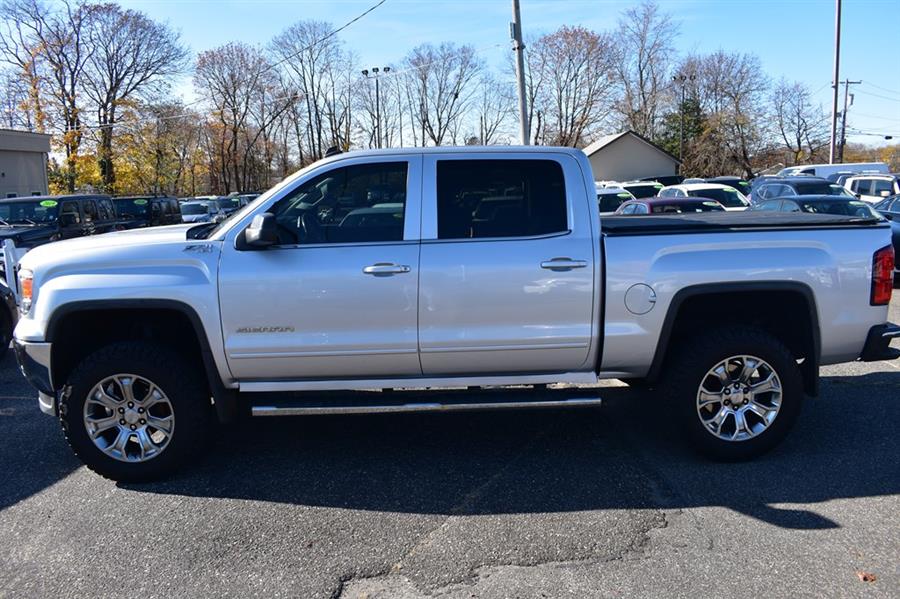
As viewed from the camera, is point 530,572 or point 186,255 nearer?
point 530,572

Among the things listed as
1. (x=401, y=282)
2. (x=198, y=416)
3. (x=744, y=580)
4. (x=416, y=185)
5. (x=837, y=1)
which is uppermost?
(x=837, y=1)

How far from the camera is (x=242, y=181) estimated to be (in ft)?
238

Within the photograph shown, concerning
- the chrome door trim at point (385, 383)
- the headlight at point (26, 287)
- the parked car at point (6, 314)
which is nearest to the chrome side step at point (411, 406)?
the chrome door trim at point (385, 383)

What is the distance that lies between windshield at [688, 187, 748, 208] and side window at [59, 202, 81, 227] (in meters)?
15.5

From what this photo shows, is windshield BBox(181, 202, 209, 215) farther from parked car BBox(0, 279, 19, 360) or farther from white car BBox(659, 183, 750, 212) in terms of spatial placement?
parked car BBox(0, 279, 19, 360)

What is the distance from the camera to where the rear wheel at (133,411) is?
427cm

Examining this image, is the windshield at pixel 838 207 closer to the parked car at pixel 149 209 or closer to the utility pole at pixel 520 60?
the utility pole at pixel 520 60

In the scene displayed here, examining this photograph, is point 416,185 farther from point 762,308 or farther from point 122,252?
point 762,308

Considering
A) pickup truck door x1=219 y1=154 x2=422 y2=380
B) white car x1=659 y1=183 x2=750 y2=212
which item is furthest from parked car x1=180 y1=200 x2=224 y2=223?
pickup truck door x1=219 y1=154 x2=422 y2=380

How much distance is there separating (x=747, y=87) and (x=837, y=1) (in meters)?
36.3

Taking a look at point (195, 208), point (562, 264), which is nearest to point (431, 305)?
point (562, 264)

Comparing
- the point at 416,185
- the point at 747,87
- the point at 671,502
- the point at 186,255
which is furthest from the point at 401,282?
the point at 747,87

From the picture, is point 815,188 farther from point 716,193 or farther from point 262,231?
point 262,231

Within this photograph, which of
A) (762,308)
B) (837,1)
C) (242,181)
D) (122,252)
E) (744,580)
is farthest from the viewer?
(242,181)
